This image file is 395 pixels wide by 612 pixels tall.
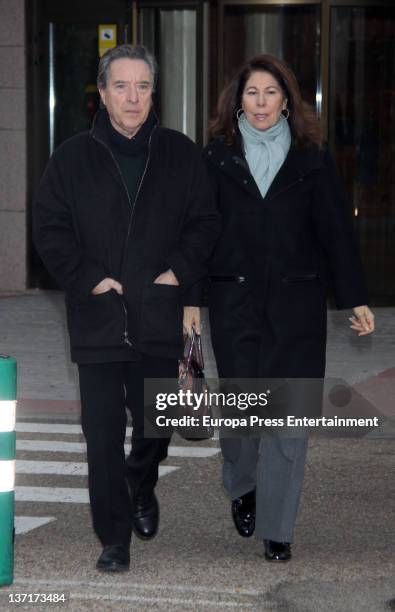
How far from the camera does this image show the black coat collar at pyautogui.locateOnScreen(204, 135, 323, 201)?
558 centimetres

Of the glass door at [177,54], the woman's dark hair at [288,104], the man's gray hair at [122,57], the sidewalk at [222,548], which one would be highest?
the glass door at [177,54]

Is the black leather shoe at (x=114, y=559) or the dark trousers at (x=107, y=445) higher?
the dark trousers at (x=107, y=445)

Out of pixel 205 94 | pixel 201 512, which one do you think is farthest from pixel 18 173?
pixel 201 512

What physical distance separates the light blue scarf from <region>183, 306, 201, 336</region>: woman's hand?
0.55 m

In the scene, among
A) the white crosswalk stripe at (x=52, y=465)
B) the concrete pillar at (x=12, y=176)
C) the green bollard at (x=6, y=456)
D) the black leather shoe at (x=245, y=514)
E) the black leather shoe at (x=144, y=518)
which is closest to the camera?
the green bollard at (x=6, y=456)

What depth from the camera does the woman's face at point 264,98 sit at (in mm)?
5578

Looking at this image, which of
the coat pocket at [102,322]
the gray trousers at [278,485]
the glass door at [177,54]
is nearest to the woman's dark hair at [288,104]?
the coat pocket at [102,322]

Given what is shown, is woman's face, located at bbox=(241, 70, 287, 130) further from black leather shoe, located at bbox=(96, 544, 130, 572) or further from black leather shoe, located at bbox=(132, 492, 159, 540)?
black leather shoe, located at bbox=(96, 544, 130, 572)

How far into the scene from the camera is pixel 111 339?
5293 millimetres

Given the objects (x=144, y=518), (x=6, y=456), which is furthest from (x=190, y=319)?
(x=6, y=456)

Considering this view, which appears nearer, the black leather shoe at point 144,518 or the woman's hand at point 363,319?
the woman's hand at point 363,319

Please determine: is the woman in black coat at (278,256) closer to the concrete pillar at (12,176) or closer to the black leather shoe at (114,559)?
the black leather shoe at (114,559)

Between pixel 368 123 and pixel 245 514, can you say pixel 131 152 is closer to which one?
pixel 245 514

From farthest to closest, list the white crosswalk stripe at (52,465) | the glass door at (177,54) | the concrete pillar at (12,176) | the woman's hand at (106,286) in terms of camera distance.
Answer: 1. the concrete pillar at (12,176)
2. the glass door at (177,54)
3. the white crosswalk stripe at (52,465)
4. the woman's hand at (106,286)
